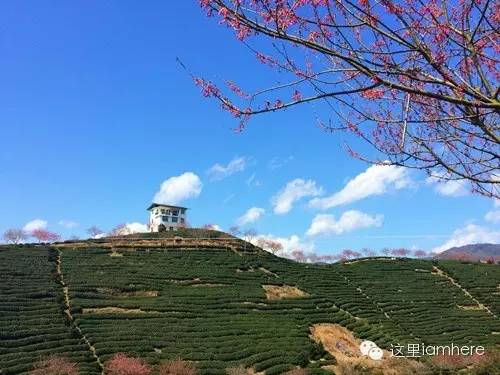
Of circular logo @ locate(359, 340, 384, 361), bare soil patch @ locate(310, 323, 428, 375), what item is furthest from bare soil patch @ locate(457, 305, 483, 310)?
circular logo @ locate(359, 340, 384, 361)

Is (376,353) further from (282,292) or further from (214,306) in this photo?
(282,292)

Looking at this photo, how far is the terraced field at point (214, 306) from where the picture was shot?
25.0 m

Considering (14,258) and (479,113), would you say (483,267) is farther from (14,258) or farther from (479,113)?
(479,113)

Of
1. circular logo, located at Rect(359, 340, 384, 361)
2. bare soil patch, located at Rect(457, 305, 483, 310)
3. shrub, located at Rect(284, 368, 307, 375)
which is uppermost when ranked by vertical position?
bare soil patch, located at Rect(457, 305, 483, 310)

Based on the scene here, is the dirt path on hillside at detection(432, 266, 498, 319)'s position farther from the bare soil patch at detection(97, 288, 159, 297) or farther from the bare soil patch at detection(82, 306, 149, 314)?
the bare soil patch at detection(82, 306, 149, 314)

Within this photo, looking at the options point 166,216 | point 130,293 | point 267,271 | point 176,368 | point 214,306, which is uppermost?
point 166,216

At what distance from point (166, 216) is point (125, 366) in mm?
51154

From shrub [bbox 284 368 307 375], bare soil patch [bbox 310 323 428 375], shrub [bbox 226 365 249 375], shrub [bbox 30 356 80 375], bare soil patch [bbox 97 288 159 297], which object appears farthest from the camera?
bare soil patch [bbox 97 288 159 297]

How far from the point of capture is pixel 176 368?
854 inches

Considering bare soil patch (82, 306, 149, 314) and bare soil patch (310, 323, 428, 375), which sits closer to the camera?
bare soil patch (310, 323, 428, 375)

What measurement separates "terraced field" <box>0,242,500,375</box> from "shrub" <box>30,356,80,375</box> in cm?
54

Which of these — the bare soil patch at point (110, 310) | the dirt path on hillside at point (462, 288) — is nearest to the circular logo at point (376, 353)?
the bare soil patch at point (110, 310)

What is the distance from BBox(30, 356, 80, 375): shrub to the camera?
66.0ft

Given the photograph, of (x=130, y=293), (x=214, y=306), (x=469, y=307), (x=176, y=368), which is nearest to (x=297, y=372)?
(x=176, y=368)
